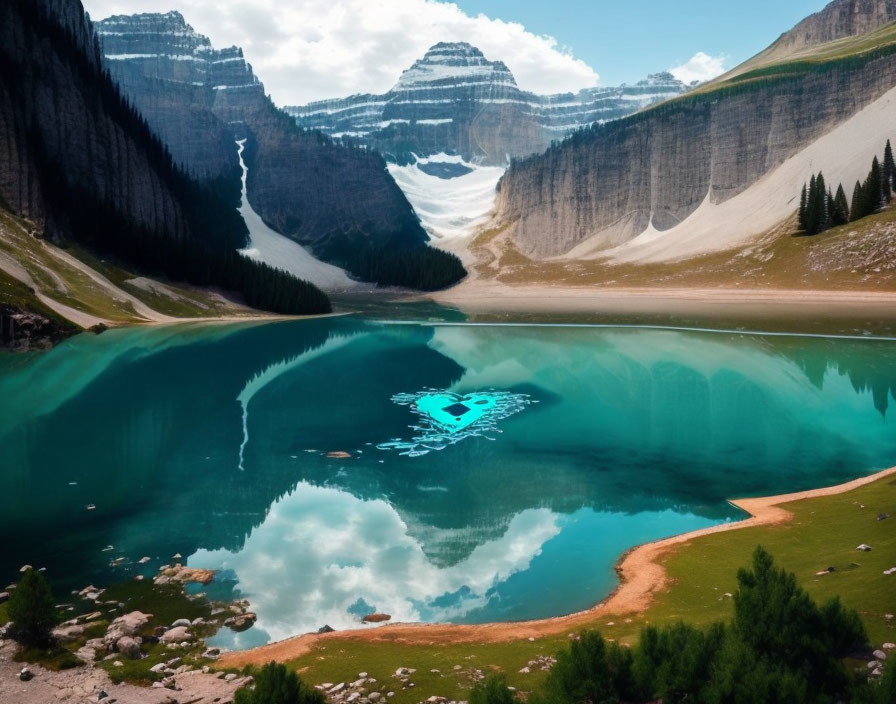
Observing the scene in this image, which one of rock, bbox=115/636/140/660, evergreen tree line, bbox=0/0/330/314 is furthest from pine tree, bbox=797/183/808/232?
rock, bbox=115/636/140/660

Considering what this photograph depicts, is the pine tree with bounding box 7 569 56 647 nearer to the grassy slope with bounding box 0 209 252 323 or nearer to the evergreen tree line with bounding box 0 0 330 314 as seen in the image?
the grassy slope with bounding box 0 209 252 323

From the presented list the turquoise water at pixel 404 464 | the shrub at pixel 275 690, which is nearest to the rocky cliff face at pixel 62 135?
the turquoise water at pixel 404 464

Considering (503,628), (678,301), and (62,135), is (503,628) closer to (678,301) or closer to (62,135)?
(678,301)

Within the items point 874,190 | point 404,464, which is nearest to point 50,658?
point 404,464

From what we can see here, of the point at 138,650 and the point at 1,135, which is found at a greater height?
the point at 1,135

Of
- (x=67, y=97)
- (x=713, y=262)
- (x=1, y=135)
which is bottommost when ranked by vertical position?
(x=713, y=262)

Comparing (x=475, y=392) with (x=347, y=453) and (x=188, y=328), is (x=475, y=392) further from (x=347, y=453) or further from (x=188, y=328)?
(x=188, y=328)

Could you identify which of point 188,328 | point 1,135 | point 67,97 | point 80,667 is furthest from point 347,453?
point 67,97
